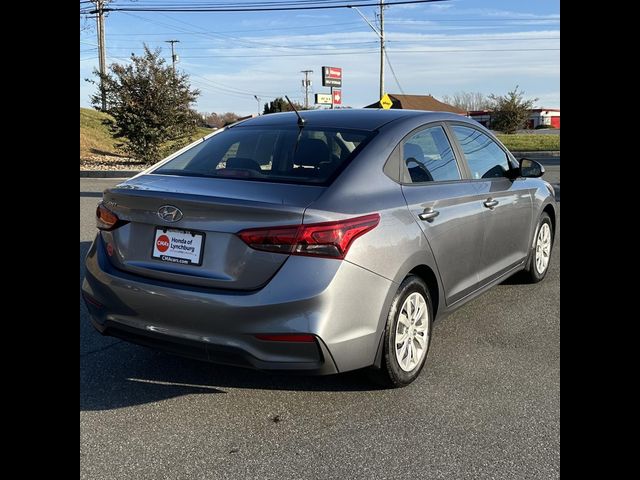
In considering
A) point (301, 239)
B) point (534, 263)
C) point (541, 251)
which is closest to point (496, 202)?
point (534, 263)

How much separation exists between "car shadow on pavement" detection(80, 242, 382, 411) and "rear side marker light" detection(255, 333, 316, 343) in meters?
0.45

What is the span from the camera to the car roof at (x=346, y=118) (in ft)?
13.1

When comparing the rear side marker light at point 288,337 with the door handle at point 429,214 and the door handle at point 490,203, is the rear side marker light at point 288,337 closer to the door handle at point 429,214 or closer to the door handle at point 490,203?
the door handle at point 429,214

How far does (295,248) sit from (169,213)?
713mm

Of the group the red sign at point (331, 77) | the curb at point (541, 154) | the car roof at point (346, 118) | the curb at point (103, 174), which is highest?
the red sign at point (331, 77)

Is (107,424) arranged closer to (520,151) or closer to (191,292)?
(191,292)

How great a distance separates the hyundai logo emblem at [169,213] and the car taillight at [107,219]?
32 cm

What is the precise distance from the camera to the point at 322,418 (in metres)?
3.25

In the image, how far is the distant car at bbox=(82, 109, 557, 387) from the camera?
2984 millimetres

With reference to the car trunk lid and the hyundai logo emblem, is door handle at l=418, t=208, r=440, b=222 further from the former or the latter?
the hyundai logo emblem

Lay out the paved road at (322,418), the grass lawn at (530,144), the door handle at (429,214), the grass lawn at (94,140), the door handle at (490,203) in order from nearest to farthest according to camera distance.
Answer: the paved road at (322,418) → the door handle at (429,214) → the door handle at (490,203) → the grass lawn at (94,140) → the grass lawn at (530,144)

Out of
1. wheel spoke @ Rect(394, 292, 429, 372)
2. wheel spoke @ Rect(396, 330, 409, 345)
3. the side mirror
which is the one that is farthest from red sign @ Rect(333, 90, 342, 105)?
wheel spoke @ Rect(396, 330, 409, 345)

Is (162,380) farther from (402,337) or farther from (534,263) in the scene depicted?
(534,263)

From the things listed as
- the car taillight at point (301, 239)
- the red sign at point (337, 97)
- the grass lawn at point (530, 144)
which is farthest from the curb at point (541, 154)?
the car taillight at point (301, 239)
